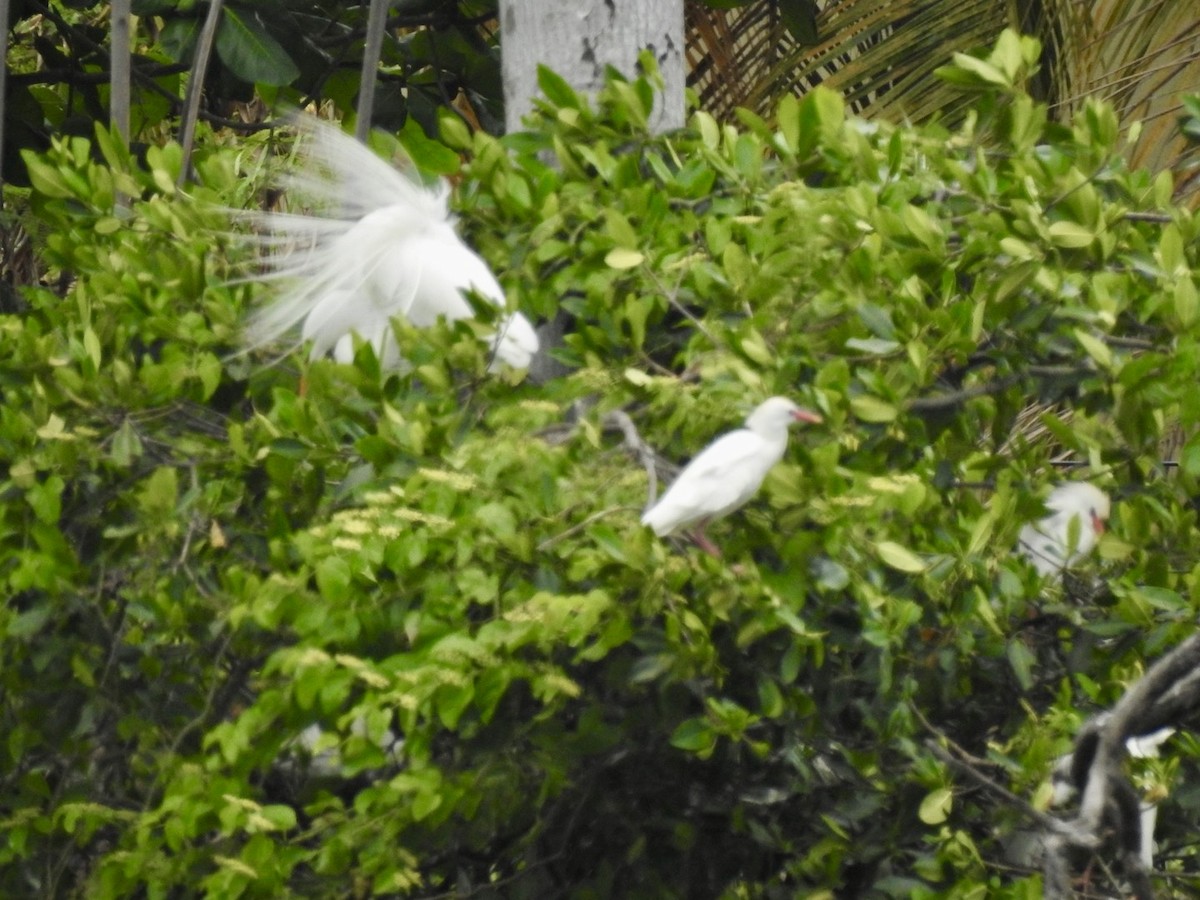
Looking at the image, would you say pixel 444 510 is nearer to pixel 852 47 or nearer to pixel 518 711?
pixel 518 711

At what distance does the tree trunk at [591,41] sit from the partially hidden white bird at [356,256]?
28 cm

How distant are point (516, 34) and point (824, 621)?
54.0 inches

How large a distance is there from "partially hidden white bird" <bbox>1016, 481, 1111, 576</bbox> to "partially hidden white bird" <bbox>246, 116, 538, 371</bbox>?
0.82 m

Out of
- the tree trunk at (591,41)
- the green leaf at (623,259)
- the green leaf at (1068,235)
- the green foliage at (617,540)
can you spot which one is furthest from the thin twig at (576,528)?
the tree trunk at (591,41)

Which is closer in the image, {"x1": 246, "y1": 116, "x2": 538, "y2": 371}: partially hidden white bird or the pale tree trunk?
{"x1": 246, "y1": 116, "x2": 538, "y2": 371}: partially hidden white bird

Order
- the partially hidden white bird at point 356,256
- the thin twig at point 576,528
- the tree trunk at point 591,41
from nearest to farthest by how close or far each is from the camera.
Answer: the thin twig at point 576,528 → the partially hidden white bird at point 356,256 → the tree trunk at point 591,41

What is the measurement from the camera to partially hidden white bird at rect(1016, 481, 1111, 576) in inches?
91.0

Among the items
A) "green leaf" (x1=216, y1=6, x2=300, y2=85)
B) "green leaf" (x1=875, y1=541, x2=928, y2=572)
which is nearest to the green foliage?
"green leaf" (x1=875, y1=541, x2=928, y2=572)

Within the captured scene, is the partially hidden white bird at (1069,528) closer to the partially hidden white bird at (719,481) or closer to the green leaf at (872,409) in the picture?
the green leaf at (872,409)

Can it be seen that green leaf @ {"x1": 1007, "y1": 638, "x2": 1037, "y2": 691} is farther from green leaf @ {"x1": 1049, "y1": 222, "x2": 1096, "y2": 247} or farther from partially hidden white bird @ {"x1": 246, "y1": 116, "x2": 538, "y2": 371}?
partially hidden white bird @ {"x1": 246, "y1": 116, "x2": 538, "y2": 371}

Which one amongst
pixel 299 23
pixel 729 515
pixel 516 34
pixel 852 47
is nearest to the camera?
pixel 729 515

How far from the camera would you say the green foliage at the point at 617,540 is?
6.73 feet

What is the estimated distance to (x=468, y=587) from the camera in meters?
1.99

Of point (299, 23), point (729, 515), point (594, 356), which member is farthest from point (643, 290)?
point (299, 23)
